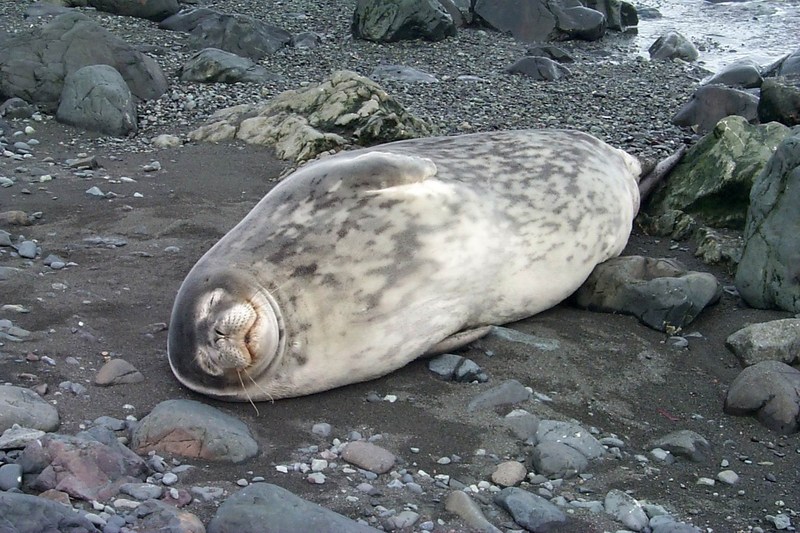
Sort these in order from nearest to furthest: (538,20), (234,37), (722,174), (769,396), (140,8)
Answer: (769,396) → (722,174) → (234,37) → (140,8) → (538,20)

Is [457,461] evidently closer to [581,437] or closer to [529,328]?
[581,437]

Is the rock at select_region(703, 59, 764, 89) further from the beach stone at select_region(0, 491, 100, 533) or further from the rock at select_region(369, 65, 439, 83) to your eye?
the beach stone at select_region(0, 491, 100, 533)

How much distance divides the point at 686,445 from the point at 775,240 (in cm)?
145

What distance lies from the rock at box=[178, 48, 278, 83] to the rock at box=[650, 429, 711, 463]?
6051 mm

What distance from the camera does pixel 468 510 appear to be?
2.94 m

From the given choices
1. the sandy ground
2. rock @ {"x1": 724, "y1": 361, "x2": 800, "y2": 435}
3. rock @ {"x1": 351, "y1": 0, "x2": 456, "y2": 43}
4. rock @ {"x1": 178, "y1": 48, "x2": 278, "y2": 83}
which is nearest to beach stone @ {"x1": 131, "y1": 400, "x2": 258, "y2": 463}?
the sandy ground

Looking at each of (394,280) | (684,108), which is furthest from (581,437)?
(684,108)

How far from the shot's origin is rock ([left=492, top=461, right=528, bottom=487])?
10.5ft

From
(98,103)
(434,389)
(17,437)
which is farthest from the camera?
(98,103)

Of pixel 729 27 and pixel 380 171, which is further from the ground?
pixel 380 171

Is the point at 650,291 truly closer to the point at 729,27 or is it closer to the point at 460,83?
the point at 460,83

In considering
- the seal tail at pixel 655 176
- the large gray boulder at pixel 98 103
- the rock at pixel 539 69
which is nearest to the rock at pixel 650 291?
the seal tail at pixel 655 176

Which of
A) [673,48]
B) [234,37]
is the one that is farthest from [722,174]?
[673,48]

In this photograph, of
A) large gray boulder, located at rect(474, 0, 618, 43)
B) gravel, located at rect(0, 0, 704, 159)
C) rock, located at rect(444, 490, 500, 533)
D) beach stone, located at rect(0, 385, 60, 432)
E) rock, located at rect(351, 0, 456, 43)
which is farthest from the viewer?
large gray boulder, located at rect(474, 0, 618, 43)
